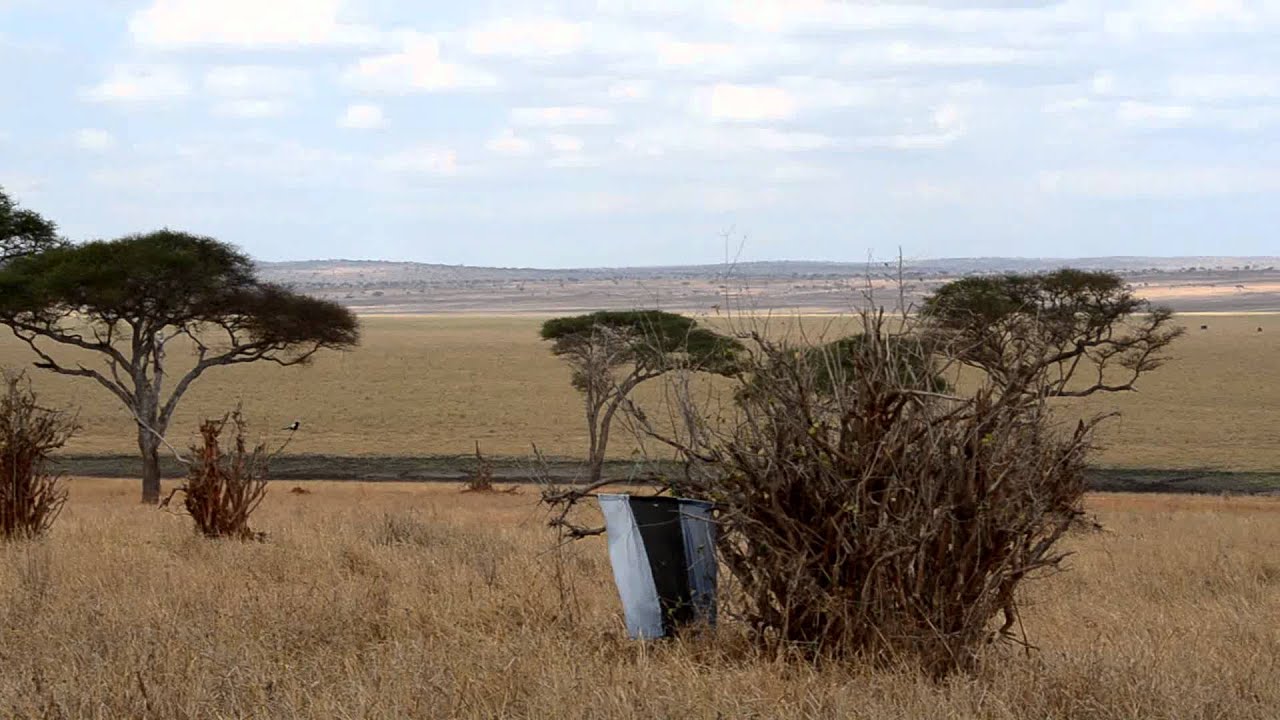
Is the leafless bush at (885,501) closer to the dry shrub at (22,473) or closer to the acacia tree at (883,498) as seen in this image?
the acacia tree at (883,498)

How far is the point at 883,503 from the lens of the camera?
5.64 m

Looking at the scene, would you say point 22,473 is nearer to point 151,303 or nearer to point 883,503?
point 883,503

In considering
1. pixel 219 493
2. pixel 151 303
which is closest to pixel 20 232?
pixel 151 303

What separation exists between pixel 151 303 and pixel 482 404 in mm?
35529

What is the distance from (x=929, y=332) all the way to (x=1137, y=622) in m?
2.25

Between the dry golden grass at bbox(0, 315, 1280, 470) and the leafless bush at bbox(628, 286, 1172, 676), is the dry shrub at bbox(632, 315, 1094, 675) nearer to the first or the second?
the leafless bush at bbox(628, 286, 1172, 676)

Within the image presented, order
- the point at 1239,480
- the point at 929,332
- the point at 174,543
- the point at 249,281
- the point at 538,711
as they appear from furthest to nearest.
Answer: the point at 1239,480 → the point at 249,281 → the point at 174,543 → the point at 929,332 → the point at 538,711

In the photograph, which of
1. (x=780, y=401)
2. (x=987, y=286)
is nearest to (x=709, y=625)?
(x=780, y=401)

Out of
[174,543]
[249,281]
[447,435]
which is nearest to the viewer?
[174,543]

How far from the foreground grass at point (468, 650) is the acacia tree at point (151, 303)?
60.6 feet

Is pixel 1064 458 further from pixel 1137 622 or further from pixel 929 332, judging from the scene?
pixel 1137 622

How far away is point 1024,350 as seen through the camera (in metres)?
5.89

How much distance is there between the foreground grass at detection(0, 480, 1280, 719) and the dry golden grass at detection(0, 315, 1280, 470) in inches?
856

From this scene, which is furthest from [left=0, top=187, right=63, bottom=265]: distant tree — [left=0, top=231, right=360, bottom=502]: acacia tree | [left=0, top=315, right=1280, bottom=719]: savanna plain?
[left=0, top=315, right=1280, bottom=719]: savanna plain
